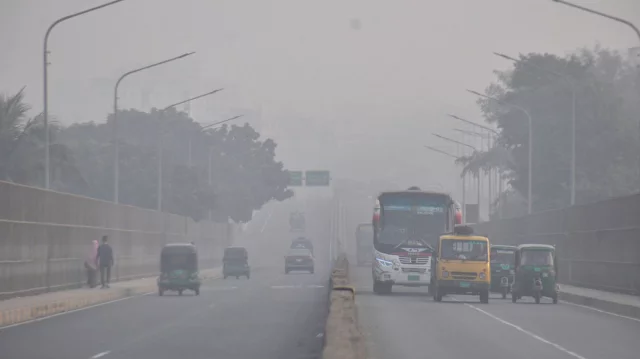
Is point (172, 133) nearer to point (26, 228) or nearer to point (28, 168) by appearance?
point (28, 168)

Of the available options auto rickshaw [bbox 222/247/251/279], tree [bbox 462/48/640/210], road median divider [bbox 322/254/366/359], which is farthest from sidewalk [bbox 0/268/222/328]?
tree [bbox 462/48/640/210]

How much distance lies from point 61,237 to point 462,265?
1378 centimetres

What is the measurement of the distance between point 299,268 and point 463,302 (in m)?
38.2

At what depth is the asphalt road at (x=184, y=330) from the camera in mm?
21547

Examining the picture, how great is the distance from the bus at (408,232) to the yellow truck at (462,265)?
9.11 ft

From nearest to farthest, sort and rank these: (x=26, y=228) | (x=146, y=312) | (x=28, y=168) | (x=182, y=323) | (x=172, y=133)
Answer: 1. (x=182, y=323)
2. (x=146, y=312)
3. (x=26, y=228)
4. (x=28, y=168)
5. (x=172, y=133)

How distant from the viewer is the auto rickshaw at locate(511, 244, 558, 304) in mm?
41344

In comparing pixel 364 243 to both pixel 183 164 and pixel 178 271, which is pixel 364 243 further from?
pixel 178 271

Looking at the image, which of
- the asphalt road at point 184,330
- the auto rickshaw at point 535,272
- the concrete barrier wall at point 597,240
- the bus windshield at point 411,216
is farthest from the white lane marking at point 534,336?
the bus windshield at point 411,216

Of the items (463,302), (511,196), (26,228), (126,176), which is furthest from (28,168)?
(511,196)

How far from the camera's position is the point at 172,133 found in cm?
14050

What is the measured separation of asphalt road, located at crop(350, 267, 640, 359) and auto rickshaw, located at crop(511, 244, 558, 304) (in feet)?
1.68

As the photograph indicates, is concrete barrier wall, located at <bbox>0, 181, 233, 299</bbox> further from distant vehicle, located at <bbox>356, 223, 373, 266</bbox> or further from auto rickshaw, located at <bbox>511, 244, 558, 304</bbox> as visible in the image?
distant vehicle, located at <bbox>356, 223, 373, 266</bbox>

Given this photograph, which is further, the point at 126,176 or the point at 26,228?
the point at 126,176
